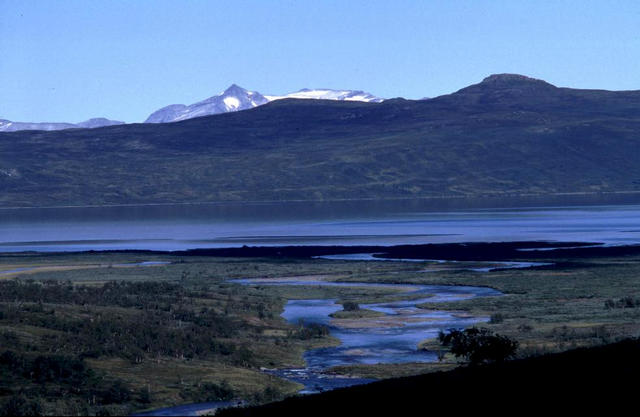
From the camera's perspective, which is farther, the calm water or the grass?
the calm water

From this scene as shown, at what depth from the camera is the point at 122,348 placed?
50.1 metres

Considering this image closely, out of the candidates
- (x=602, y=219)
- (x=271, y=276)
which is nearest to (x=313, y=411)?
(x=271, y=276)

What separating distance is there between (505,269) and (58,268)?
43722 mm

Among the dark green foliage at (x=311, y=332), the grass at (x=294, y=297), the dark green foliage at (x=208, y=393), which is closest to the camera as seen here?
the dark green foliage at (x=208, y=393)

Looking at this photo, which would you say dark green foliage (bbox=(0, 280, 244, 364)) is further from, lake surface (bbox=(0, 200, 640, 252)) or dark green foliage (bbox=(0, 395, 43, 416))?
lake surface (bbox=(0, 200, 640, 252))

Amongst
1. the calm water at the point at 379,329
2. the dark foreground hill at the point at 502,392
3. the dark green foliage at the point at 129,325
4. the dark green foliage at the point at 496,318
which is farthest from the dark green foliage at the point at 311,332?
the dark foreground hill at the point at 502,392

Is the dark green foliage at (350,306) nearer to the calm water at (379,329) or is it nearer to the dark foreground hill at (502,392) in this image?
the calm water at (379,329)

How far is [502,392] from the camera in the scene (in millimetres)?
30953

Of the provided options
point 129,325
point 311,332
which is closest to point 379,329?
point 311,332

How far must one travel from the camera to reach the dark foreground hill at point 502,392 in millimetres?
28359

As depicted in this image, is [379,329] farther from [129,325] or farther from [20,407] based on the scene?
[20,407]

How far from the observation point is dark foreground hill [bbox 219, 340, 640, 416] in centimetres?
2836

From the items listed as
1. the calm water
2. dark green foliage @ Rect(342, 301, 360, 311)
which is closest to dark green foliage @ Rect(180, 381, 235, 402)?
the calm water

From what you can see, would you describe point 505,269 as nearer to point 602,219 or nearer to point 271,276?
point 271,276
